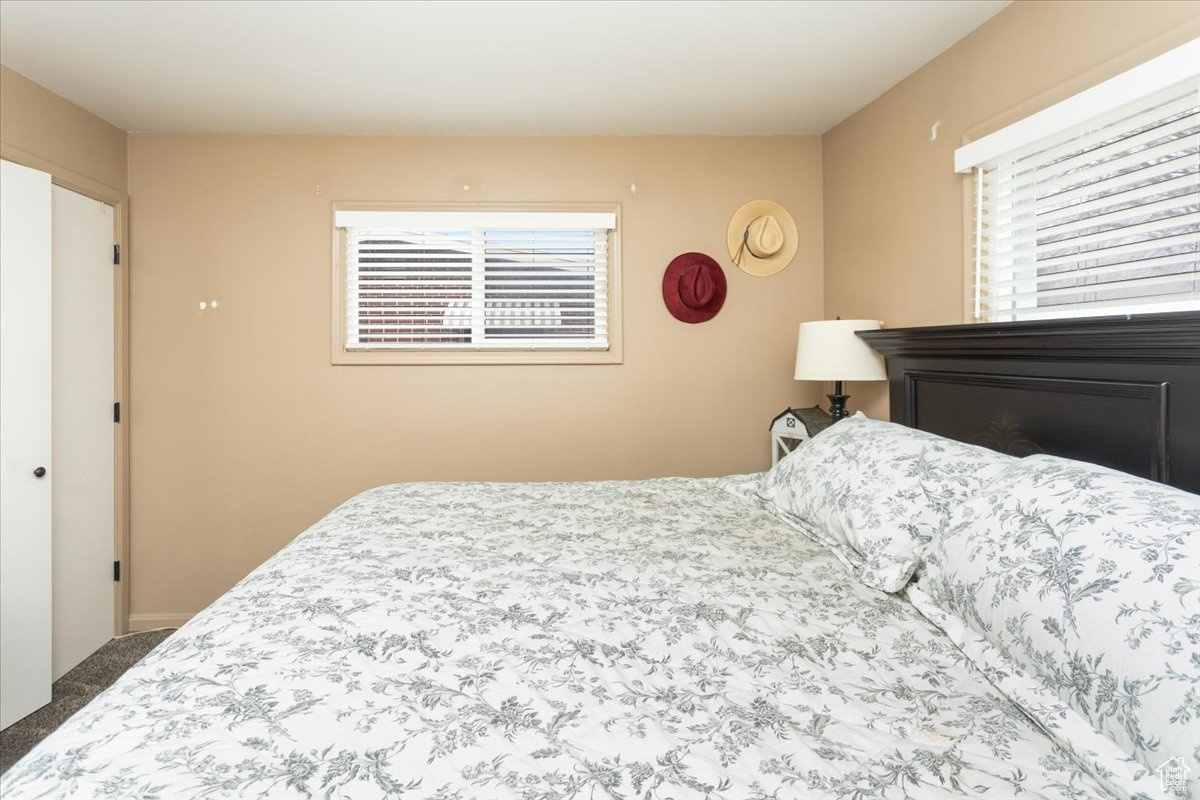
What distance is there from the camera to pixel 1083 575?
3.34ft

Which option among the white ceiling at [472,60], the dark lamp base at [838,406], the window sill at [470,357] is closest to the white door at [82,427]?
the white ceiling at [472,60]

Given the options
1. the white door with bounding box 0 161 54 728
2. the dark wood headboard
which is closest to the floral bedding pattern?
the dark wood headboard

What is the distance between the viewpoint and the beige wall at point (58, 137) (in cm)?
259

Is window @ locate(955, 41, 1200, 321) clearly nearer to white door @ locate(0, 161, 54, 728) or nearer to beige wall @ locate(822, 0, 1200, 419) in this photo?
beige wall @ locate(822, 0, 1200, 419)

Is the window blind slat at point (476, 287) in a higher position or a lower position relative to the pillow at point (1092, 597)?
higher

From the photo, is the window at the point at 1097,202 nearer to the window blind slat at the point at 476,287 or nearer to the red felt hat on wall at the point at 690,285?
the red felt hat on wall at the point at 690,285

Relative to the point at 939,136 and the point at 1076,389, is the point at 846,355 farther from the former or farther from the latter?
the point at 1076,389

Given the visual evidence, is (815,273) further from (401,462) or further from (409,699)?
(409,699)

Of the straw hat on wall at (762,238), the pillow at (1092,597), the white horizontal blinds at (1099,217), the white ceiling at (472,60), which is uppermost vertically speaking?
the white ceiling at (472,60)

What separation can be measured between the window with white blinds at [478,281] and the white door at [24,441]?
125 cm

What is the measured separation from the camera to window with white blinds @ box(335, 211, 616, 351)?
3.40 meters

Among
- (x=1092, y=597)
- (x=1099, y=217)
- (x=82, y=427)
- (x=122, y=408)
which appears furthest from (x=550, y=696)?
(x=122, y=408)

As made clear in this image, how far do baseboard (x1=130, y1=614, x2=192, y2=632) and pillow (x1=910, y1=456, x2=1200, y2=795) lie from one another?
12.0ft

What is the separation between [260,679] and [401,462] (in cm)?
249
